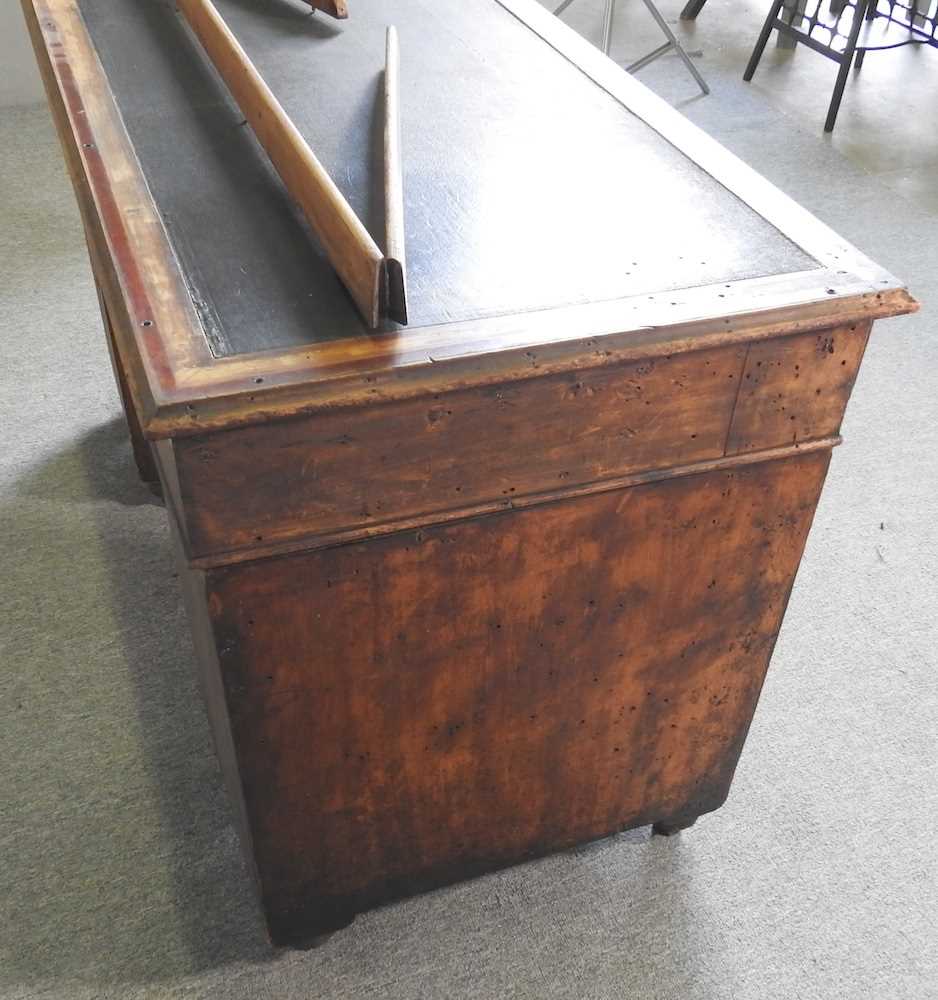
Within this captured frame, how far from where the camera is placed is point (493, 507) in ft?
3.92

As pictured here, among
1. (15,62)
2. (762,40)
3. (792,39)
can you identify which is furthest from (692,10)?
(15,62)

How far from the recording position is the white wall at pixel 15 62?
153 inches

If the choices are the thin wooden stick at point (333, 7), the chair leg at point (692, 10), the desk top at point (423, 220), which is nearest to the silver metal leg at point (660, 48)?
the chair leg at point (692, 10)

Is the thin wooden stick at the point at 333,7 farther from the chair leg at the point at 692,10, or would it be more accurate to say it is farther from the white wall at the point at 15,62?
the chair leg at the point at 692,10

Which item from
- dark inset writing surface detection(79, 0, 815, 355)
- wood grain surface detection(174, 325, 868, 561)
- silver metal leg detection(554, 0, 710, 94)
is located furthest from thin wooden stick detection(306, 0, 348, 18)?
silver metal leg detection(554, 0, 710, 94)

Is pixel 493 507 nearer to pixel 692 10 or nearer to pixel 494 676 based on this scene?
pixel 494 676

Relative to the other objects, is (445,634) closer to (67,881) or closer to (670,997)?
(670,997)

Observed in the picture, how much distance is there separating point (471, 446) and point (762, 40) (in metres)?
3.58

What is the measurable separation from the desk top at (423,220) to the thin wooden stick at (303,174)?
34 millimetres

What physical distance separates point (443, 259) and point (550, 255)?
0.11 meters

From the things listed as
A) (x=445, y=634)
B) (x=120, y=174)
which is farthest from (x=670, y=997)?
(x=120, y=174)

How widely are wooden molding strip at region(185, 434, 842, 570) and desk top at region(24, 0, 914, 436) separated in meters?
0.16

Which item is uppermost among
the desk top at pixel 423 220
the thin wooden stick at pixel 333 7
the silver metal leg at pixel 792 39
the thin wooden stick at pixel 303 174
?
the thin wooden stick at pixel 303 174

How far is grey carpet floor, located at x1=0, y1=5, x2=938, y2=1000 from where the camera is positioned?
61.2 inches
